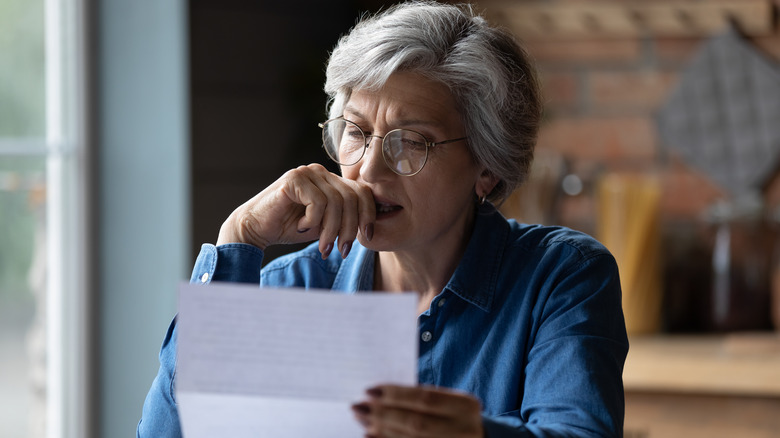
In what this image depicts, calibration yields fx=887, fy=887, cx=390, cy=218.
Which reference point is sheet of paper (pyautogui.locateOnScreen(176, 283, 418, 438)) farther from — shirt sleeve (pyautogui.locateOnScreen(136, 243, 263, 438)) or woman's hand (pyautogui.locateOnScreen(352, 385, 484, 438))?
shirt sleeve (pyautogui.locateOnScreen(136, 243, 263, 438))

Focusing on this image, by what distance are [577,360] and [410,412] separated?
0.34 meters

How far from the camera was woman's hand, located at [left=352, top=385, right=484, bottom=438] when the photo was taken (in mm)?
815

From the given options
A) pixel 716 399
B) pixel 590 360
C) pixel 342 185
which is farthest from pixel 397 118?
pixel 716 399

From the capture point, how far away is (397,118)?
4.05 feet

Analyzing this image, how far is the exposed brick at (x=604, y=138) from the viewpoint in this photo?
2.50 meters

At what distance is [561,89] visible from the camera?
2.56 m

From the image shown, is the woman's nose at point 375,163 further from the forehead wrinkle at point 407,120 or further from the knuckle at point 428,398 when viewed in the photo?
the knuckle at point 428,398

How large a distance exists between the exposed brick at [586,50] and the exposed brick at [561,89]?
44 millimetres

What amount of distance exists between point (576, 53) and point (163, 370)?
1.74 meters

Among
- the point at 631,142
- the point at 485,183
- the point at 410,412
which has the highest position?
the point at 631,142

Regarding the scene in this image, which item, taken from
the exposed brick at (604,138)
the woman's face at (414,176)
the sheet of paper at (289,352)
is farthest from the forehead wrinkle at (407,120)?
the exposed brick at (604,138)

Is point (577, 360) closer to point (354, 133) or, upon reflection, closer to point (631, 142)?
point (354, 133)

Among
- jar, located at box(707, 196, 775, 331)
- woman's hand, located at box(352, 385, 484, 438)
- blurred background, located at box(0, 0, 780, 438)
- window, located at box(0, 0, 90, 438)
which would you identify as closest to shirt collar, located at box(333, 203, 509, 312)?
woman's hand, located at box(352, 385, 484, 438)

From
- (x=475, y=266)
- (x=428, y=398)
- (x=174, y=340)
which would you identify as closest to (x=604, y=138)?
(x=475, y=266)
